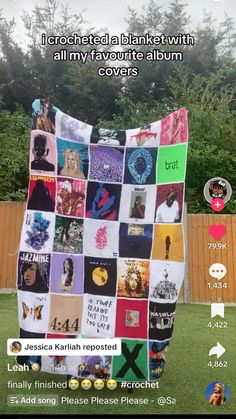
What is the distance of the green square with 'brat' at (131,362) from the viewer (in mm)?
1936

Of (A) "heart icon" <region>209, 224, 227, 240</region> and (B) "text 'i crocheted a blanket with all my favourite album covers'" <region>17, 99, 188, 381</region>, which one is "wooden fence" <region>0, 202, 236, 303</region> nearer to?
(A) "heart icon" <region>209, 224, 227, 240</region>

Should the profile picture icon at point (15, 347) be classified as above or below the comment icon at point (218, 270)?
below

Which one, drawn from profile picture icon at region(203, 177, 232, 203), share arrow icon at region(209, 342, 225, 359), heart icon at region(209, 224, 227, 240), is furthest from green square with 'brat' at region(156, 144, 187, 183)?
share arrow icon at region(209, 342, 225, 359)

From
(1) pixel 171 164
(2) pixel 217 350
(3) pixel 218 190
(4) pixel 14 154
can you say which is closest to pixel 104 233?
(1) pixel 171 164

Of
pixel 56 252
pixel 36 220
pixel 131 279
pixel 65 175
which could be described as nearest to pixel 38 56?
pixel 65 175

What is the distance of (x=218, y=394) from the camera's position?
5.70 feet

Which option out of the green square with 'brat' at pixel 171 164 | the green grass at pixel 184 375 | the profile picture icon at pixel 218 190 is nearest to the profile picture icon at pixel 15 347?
the green grass at pixel 184 375

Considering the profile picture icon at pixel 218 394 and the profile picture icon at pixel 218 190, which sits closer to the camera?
the profile picture icon at pixel 218 394

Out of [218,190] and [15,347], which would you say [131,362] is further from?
[218,190]

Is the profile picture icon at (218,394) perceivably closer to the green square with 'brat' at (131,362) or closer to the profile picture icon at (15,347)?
the green square with 'brat' at (131,362)

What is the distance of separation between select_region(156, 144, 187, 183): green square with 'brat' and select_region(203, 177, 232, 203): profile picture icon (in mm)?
130

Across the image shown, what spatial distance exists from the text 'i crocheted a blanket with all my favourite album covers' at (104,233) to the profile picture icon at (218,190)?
0.43 ft

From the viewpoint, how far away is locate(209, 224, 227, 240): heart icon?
6.61ft

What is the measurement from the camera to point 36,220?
203 cm
